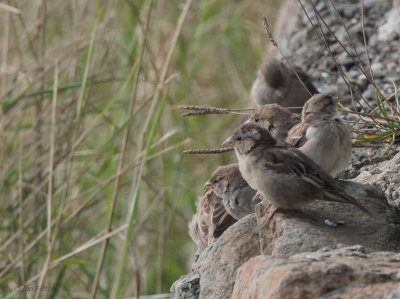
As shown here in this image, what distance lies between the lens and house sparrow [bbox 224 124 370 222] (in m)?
3.28

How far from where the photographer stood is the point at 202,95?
8.05m

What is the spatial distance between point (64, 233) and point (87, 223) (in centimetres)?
47

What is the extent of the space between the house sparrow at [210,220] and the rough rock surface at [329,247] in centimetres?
33

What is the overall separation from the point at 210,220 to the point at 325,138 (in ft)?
3.13

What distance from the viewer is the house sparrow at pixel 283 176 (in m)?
3.28

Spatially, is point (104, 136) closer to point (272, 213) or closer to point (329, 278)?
point (272, 213)

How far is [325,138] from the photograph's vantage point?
3777 mm

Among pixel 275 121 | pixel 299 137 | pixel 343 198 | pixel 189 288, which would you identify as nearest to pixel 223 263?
pixel 189 288

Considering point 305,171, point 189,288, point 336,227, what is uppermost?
point 305,171

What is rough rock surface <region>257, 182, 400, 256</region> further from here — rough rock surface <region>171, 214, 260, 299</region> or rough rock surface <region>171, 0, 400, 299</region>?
rough rock surface <region>171, 214, 260, 299</region>

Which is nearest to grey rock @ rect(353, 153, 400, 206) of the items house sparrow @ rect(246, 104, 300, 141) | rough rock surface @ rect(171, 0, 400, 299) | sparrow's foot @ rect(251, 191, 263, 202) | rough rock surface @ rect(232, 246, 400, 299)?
rough rock surface @ rect(171, 0, 400, 299)

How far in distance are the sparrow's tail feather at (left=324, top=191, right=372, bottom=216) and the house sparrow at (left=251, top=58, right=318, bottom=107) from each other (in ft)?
9.44

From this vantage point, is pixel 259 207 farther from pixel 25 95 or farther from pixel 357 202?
pixel 25 95

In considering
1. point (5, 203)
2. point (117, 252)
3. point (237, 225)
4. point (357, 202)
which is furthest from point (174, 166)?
point (357, 202)
